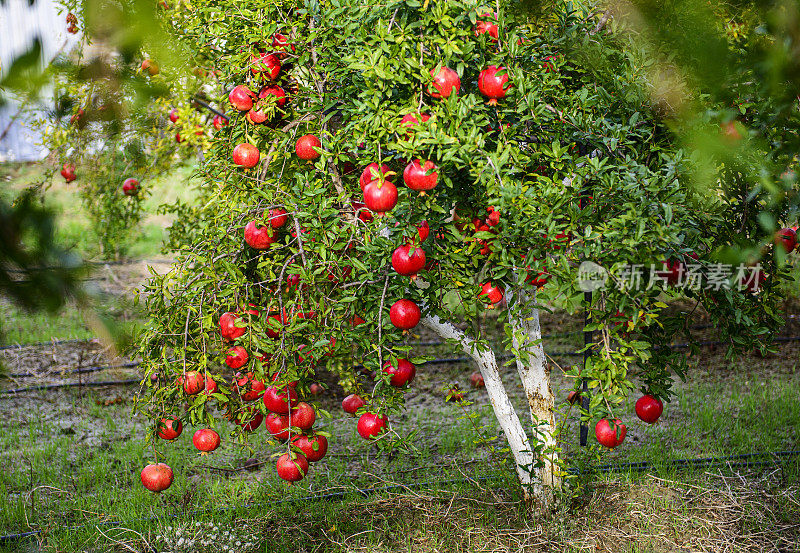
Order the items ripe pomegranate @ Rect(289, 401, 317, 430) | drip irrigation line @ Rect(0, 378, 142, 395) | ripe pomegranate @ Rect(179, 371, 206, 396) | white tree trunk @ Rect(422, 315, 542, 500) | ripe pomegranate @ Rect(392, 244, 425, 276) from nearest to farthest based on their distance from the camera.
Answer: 1. ripe pomegranate @ Rect(392, 244, 425, 276)
2. ripe pomegranate @ Rect(179, 371, 206, 396)
3. ripe pomegranate @ Rect(289, 401, 317, 430)
4. white tree trunk @ Rect(422, 315, 542, 500)
5. drip irrigation line @ Rect(0, 378, 142, 395)

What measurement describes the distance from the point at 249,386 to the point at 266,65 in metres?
1.25

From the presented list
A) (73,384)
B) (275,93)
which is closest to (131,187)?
(73,384)

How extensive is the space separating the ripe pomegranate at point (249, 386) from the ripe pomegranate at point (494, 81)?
1351 millimetres

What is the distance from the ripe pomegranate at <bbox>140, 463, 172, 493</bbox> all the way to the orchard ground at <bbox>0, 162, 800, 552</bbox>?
58 cm

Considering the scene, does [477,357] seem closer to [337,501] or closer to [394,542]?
[394,542]

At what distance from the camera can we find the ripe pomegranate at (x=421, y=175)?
2072 mm

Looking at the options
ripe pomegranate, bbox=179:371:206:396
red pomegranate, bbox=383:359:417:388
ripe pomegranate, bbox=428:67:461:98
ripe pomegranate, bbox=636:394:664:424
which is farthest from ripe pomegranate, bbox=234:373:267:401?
ripe pomegranate, bbox=636:394:664:424

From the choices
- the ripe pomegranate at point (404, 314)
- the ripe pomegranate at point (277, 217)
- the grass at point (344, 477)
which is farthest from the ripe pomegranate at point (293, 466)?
the ripe pomegranate at point (277, 217)

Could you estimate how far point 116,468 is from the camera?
13.3 ft

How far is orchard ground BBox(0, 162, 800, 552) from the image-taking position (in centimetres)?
298

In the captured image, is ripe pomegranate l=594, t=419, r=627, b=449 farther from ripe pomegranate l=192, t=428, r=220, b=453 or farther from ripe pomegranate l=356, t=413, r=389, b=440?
ripe pomegranate l=192, t=428, r=220, b=453

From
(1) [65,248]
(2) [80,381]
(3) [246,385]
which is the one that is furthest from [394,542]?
(2) [80,381]

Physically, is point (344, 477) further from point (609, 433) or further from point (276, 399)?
point (609, 433)

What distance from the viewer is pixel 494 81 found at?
2164 millimetres
